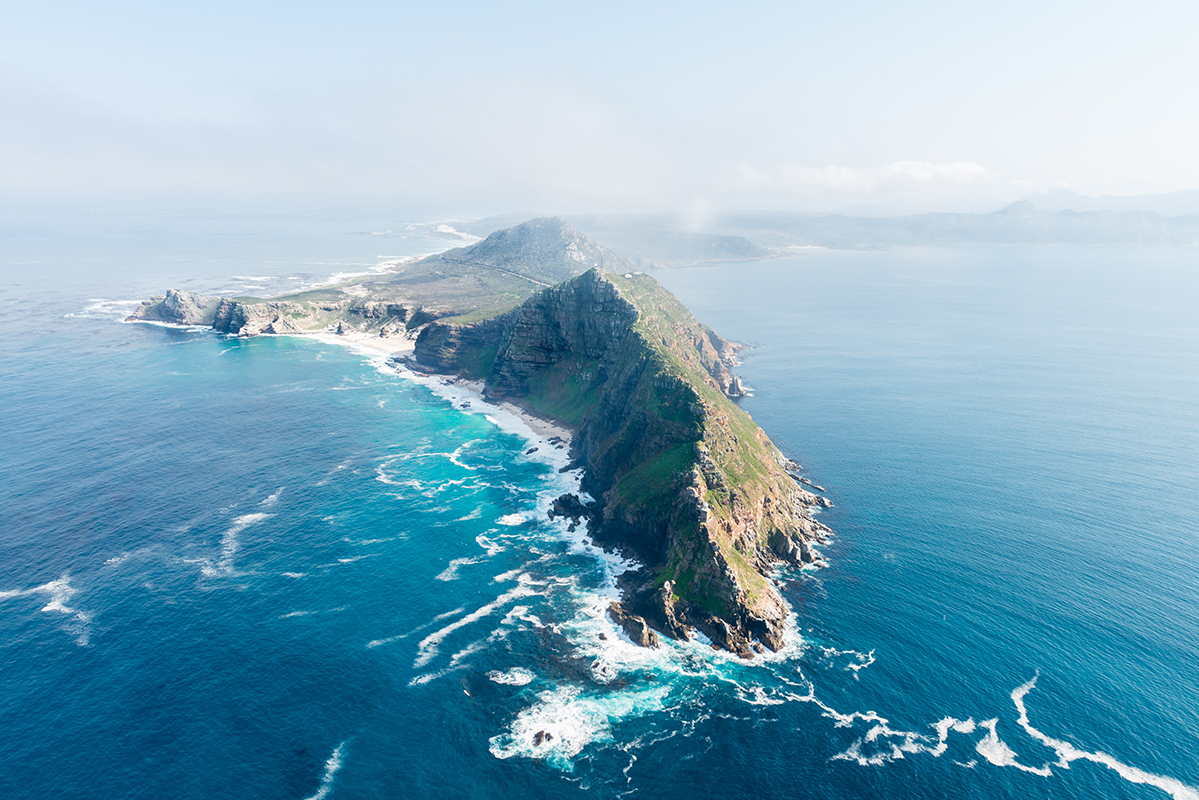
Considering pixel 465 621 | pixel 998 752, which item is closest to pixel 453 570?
pixel 465 621

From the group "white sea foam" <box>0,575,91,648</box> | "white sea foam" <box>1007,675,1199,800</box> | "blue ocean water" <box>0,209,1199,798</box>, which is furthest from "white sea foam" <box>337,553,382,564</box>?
"white sea foam" <box>1007,675,1199,800</box>

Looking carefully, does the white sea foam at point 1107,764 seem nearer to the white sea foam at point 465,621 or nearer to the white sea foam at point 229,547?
the white sea foam at point 465,621

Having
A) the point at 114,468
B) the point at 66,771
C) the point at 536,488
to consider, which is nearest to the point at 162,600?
the point at 66,771

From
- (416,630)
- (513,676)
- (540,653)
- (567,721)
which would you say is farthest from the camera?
(416,630)

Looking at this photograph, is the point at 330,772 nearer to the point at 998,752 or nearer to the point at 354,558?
the point at 354,558

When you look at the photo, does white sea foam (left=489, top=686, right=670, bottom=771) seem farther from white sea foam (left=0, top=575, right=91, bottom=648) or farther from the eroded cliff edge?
white sea foam (left=0, top=575, right=91, bottom=648)

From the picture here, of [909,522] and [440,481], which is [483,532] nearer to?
[440,481]

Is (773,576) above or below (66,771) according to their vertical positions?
above
